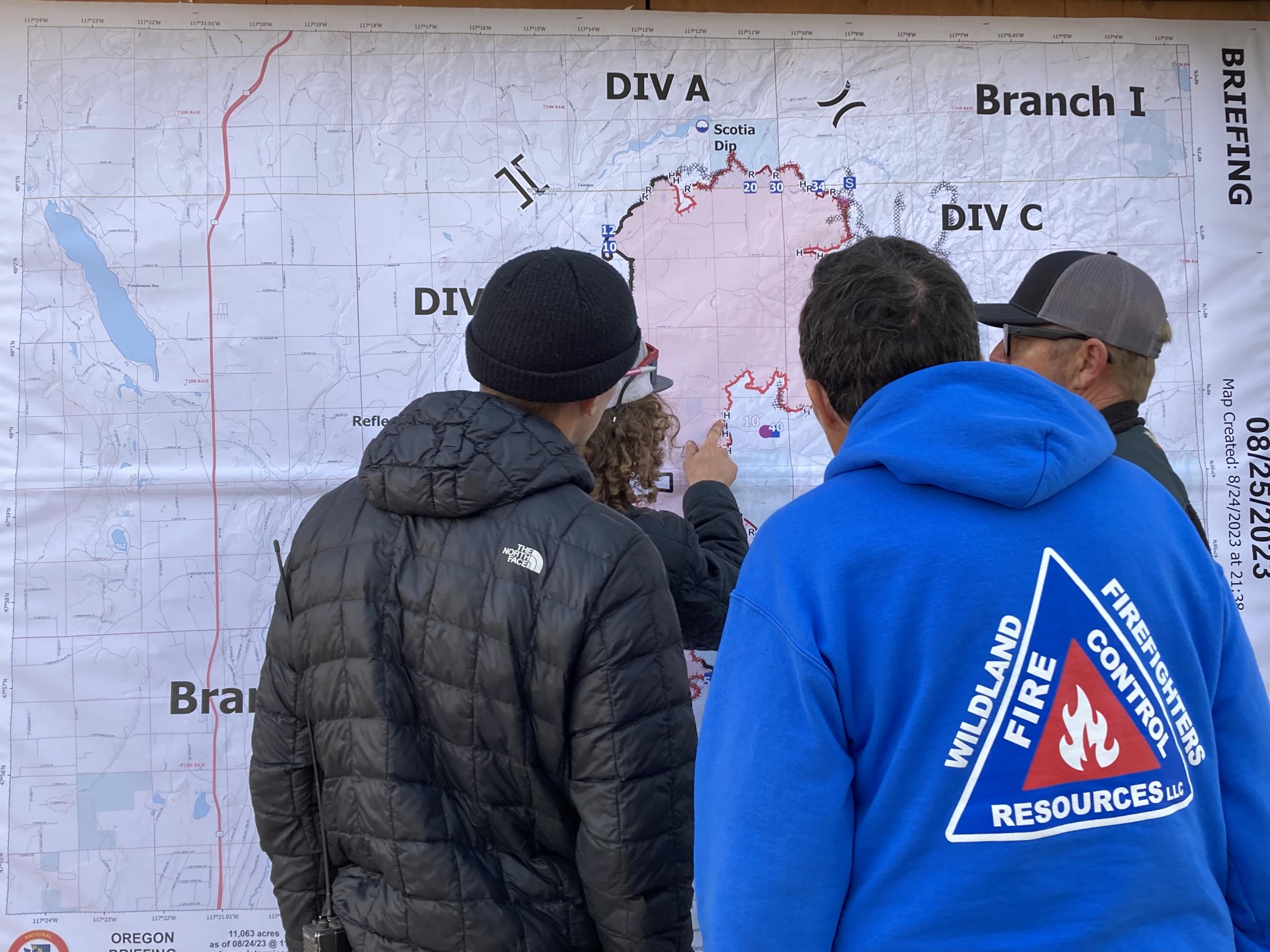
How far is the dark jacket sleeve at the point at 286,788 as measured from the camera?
149cm

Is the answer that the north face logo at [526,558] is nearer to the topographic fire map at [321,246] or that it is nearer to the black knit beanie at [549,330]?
the black knit beanie at [549,330]

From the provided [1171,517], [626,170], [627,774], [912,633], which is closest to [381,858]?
[627,774]

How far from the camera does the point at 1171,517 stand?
1.12 meters

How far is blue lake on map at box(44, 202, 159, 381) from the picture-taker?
229 cm

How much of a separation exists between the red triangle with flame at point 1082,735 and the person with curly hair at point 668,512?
0.90 m

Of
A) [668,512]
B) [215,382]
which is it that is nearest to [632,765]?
[668,512]

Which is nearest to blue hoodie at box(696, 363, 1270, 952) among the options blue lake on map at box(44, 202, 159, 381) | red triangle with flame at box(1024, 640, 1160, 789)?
red triangle with flame at box(1024, 640, 1160, 789)

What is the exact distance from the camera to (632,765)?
133 cm

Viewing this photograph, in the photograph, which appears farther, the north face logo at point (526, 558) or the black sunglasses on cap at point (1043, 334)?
the black sunglasses on cap at point (1043, 334)

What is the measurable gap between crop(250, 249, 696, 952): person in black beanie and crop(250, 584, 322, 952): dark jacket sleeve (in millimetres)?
63

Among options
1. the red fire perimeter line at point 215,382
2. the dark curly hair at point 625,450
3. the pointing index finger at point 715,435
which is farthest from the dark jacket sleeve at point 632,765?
the red fire perimeter line at point 215,382

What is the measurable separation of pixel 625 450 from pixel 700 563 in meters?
0.28

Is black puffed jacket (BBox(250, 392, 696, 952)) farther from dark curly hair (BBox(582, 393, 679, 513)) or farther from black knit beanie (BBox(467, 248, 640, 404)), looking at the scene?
dark curly hair (BBox(582, 393, 679, 513))

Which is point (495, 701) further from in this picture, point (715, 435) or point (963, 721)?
point (715, 435)
